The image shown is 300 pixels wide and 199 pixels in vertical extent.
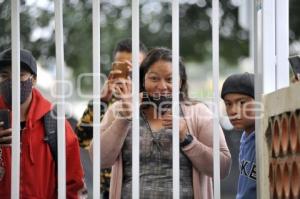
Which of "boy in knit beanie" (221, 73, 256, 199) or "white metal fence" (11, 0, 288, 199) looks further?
"boy in knit beanie" (221, 73, 256, 199)

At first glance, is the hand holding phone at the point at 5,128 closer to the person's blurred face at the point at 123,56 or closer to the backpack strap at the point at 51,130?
the backpack strap at the point at 51,130

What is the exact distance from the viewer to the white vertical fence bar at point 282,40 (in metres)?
3.96

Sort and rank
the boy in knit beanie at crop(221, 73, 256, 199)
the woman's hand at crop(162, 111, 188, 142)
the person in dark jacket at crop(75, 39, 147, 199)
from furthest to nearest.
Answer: the person in dark jacket at crop(75, 39, 147, 199), the boy in knit beanie at crop(221, 73, 256, 199), the woman's hand at crop(162, 111, 188, 142)

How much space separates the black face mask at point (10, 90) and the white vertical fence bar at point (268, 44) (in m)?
1.04

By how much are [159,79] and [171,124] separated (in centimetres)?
22

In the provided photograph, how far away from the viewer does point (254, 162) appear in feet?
13.7

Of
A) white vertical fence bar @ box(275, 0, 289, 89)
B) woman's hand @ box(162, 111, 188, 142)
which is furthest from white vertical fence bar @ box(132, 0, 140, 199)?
white vertical fence bar @ box(275, 0, 289, 89)

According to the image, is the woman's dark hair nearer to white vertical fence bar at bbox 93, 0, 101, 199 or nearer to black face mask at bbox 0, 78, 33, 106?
white vertical fence bar at bbox 93, 0, 101, 199

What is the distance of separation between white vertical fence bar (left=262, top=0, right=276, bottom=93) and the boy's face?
32 centimetres

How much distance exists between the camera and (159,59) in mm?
4273

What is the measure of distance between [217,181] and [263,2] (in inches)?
30.2

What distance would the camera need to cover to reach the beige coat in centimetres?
410

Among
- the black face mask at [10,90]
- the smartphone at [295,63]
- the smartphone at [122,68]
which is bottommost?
the black face mask at [10,90]

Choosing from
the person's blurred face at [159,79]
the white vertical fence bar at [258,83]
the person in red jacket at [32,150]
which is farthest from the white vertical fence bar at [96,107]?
the white vertical fence bar at [258,83]
